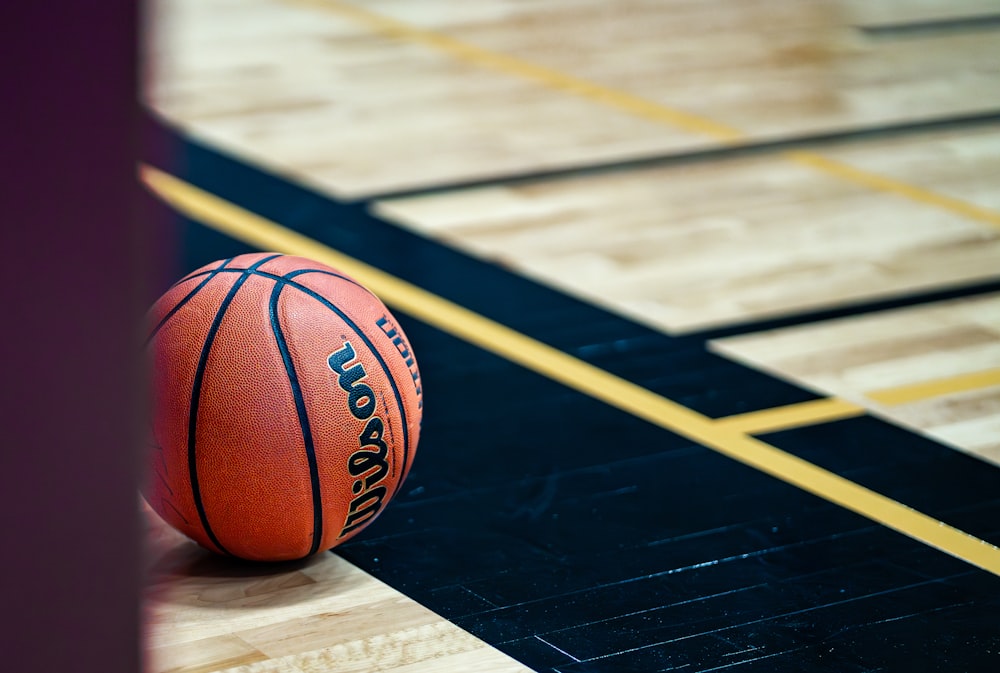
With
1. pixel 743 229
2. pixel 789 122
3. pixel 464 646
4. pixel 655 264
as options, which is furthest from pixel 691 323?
pixel 789 122

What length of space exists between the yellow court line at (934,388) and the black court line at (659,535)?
18 centimetres

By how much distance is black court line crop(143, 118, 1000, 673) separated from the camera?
288 centimetres

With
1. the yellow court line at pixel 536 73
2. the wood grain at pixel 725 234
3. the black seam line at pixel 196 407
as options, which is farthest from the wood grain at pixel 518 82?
the black seam line at pixel 196 407

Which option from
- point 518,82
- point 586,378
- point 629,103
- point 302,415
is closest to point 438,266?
point 586,378

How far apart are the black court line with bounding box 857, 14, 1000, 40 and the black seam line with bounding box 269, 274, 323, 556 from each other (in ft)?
20.3

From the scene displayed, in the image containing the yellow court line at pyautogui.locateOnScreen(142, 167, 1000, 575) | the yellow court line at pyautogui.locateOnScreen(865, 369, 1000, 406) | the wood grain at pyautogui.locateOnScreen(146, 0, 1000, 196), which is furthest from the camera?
the wood grain at pyautogui.locateOnScreen(146, 0, 1000, 196)

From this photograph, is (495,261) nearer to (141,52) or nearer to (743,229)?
(743,229)

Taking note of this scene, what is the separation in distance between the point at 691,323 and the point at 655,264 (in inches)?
20.8

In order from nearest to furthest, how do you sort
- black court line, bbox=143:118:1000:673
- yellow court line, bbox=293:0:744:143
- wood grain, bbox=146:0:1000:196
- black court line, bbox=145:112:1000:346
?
black court line, bbox=143:118:1000:673
black court line, bbox=145:112:1000:346
wood grain, bbox=146:0:1000:196
yellow court line, bbox=293:0:744:143

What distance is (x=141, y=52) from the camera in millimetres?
1052

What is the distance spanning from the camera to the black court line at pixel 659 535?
9.46 feet

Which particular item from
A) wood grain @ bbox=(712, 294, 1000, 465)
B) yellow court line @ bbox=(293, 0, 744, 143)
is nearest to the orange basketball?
wood grain @ bbox=(712, 294, 1000, 465)

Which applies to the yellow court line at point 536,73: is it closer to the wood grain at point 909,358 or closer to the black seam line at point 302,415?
the wood grain at point 909,358

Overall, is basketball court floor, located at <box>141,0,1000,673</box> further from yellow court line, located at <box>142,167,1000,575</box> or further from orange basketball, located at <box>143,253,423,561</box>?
orange basketball, located at <box>143,253,423,561</box>
